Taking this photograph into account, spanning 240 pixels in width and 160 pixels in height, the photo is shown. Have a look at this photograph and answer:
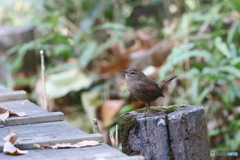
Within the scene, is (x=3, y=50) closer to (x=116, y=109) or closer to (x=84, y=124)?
(x=84, y=124)

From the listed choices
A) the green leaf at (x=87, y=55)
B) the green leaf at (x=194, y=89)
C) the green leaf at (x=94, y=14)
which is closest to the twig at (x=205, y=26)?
the green leaf at (x=194, y=89)

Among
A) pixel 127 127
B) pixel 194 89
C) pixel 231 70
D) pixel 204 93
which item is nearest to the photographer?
pixel 127 127

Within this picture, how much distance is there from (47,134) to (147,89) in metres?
1.25

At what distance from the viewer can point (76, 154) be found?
247 centimetres

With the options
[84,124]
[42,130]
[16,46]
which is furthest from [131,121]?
[16,46]

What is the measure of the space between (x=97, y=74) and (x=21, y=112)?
4312 mm

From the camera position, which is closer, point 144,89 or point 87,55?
point 144,89

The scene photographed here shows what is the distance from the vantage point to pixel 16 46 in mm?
7996

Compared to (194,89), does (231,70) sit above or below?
above

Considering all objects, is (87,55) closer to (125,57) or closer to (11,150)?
(125,57)

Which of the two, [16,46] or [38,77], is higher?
[16,46]

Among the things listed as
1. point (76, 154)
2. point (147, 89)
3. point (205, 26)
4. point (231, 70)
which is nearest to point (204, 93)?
point (231, 70)

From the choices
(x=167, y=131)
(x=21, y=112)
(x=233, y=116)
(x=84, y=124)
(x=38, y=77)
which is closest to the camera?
(x=167, y=131)

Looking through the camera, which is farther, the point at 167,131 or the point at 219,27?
the point at 219,27
